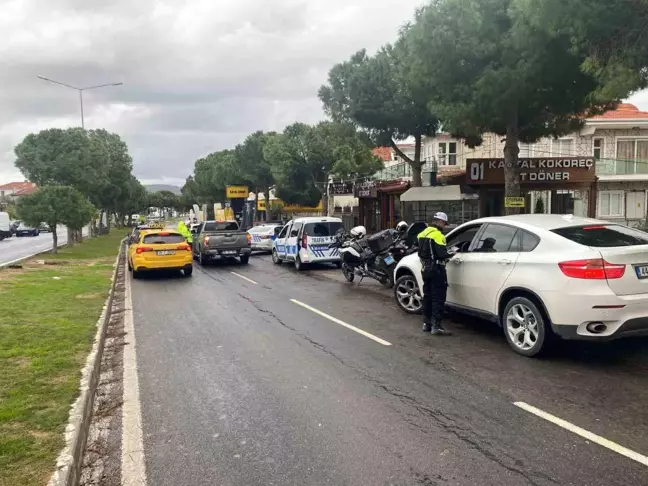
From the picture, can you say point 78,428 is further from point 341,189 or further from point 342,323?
point 341,189

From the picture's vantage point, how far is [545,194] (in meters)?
35.6

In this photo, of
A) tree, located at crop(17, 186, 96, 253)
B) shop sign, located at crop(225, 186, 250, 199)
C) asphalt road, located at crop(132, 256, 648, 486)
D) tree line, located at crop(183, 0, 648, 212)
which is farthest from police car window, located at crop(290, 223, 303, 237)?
shop sign, located at crop(225, 186, 250, 199)

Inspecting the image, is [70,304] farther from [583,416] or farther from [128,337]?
[583,416]

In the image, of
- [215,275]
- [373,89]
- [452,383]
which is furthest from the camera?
[373,89]

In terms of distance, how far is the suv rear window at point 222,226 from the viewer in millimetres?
Result: 21875

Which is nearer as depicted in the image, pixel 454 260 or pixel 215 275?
pixel 454 260

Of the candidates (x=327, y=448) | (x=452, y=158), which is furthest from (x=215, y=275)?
(x=452, y=158)

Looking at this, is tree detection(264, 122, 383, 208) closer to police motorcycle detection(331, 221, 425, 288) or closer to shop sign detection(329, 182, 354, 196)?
shop sign detection(329, 182, 354, 196)

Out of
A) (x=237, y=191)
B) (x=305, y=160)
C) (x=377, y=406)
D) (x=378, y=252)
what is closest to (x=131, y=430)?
(x=377, y=406)

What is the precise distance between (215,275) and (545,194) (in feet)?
84.9

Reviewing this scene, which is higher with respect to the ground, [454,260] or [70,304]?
[454,260]

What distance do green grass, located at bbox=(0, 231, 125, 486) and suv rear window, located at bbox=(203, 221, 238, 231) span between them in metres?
8.15

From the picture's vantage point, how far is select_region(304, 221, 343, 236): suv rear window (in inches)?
696

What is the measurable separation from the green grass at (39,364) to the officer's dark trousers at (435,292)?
451 centimetres
